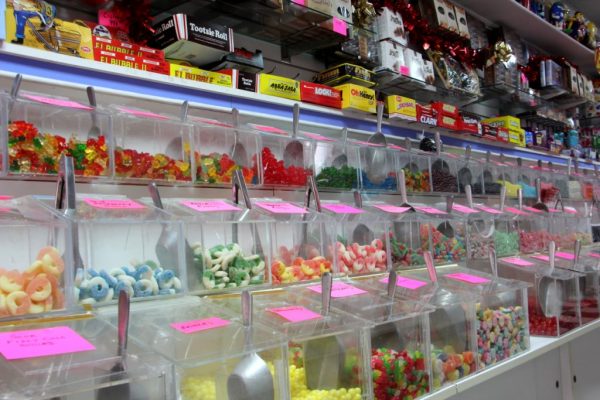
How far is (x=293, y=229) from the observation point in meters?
1.66

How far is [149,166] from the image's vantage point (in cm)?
150

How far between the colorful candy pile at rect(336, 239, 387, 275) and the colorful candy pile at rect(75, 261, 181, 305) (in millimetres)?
635

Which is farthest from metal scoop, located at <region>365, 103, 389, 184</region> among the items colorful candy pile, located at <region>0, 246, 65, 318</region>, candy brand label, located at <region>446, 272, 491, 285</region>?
colorful candy pile, located at <region>0, 246, 65, 318</region>

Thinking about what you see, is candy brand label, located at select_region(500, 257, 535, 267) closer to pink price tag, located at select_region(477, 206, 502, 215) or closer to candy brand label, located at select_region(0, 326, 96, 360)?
pink price tag, located at select_region(477, 206, 502, 215)

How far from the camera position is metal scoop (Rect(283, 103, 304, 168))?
1.93 meters

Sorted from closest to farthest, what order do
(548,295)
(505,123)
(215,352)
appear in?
(215,352) → (548,295) → (505,123)

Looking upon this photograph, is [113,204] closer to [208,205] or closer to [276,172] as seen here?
[208,205]

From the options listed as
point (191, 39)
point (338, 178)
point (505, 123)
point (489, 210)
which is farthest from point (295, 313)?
point (505, 123)

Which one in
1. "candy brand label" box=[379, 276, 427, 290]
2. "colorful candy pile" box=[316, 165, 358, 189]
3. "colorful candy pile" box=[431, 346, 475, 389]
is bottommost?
"colorful candy pile" box=[431, 346, 475, 389]

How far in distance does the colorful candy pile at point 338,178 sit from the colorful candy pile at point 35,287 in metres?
1.11

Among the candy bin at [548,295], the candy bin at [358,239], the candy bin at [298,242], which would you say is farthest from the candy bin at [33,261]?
the candy bin at [548,295]

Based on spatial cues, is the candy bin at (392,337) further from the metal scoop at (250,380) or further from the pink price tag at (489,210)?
the pink price tag at (489,210)

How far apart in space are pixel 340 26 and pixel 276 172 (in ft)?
2.69

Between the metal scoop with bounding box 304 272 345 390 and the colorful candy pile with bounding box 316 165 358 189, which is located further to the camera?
the colorful candy pile with bounding box 316 165 358 189
